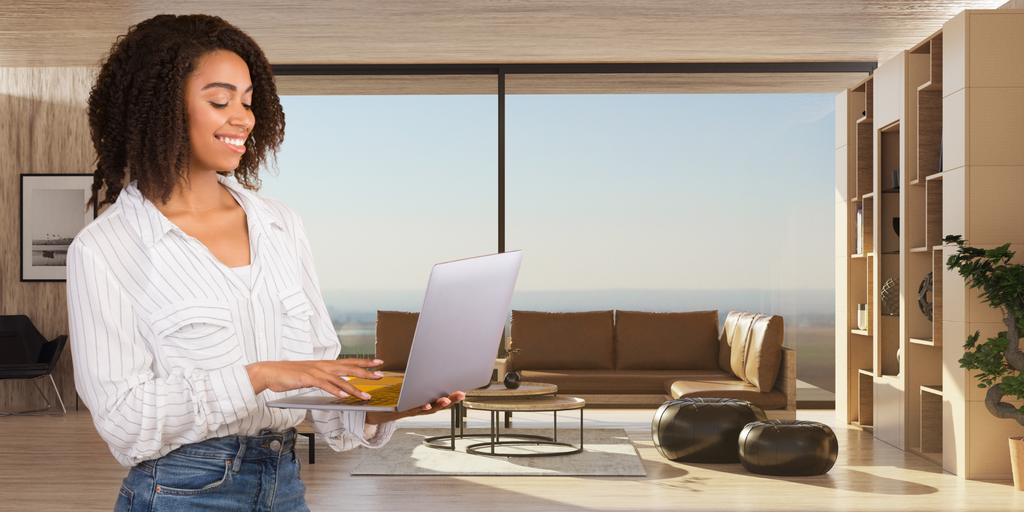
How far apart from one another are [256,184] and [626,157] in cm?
629

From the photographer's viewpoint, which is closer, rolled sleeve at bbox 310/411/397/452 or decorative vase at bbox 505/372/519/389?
rolled sleeve at bbox 310/411/397/452

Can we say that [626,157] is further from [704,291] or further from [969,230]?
[969,230]

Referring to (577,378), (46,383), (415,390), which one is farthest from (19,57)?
(415,390)

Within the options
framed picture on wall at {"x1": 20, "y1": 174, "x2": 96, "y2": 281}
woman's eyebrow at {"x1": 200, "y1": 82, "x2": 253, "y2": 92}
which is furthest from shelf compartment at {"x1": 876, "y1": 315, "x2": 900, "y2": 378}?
framed picture on wall at {"x1": 20, "y1": 174, "x2": 96, "y2": 281}

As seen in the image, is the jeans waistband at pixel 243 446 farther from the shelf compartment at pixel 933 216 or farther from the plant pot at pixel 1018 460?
the shelf compartment at pixel 933 216

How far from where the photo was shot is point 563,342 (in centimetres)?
689

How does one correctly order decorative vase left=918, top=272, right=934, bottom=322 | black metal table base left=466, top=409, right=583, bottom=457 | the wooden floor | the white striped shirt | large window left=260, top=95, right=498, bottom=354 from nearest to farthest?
1. the white striped shirt
2. the wooden floor
3. decorative vase left=918, top=272, right=934, bottom=322
4. black metal table base left=466, top=409, right=583, bottom=457
5. large window left=260, top=95, right=498, bottom=354

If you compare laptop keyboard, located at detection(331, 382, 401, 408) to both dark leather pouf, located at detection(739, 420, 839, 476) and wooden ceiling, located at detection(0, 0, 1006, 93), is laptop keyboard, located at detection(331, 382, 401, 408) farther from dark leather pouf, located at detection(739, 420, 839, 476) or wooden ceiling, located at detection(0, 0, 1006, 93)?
wooden ceiling, located at detection(0, 0, 1006, 93)

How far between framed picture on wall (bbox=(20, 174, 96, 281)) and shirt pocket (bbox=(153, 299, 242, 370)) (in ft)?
24.4

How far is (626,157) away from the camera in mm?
7398

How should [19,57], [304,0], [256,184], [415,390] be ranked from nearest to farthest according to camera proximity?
1. [415,390]
2. [256,184]
3. [304,0]
4. [19,57]

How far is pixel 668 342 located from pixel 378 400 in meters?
6.05

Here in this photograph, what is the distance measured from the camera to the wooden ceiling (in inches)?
208

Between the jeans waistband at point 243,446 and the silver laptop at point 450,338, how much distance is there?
77mm
